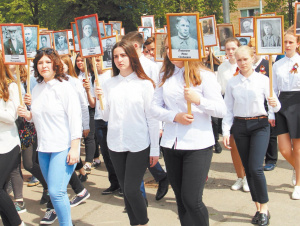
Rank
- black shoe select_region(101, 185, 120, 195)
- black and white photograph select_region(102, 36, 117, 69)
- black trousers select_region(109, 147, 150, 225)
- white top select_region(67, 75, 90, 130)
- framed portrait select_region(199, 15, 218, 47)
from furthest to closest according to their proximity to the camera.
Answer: framed portrait select_region(199, 15, 218, 47)
black and white photograph select_region(102, 36, 117, 69)
black shoe select_region(101, 185, 120, 195)
white top select_region(67, 75, 90, 130)
black trousers select_region(109, 147, 150, 225)

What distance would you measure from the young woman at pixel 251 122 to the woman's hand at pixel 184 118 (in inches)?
47.2

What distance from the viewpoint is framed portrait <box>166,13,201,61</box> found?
3.51 metres

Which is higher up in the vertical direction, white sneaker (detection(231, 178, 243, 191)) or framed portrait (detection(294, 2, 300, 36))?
framed portrait (detection(294, 2, 300, 36))

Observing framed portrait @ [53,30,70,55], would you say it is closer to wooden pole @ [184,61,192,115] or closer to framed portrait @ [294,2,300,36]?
framed portrait @ [294,2,300,36]

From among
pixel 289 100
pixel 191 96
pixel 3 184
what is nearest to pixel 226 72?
pixel 289 100

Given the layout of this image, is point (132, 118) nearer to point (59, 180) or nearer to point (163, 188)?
point (59, 180)

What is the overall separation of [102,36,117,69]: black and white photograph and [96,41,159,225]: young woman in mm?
2158

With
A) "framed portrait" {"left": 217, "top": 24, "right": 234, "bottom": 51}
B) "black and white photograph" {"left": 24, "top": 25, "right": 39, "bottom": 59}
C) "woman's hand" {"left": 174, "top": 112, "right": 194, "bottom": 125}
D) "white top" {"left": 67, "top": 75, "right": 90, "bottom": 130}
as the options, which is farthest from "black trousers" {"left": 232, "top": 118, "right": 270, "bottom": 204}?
"framed portrait" {"left": 217, "top": 24, "right": 234, "bottom": 51}

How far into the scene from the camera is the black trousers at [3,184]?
162 inches

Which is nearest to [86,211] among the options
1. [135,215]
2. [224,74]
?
[135,215]

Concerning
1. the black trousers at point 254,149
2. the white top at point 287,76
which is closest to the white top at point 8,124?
the black trousers at point 254,149

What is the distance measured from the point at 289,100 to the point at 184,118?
2496 millimetres

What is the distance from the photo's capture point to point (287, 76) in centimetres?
546

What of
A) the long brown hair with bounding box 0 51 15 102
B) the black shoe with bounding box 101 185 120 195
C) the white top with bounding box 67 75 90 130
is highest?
the long brown hair with bounding box 0 51 15 102
